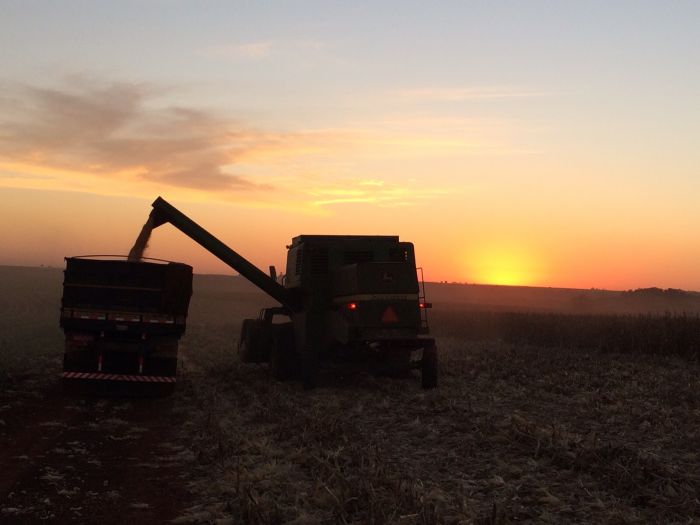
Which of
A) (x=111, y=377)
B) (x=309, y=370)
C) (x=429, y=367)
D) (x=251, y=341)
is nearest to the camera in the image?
(x=111, y=377)

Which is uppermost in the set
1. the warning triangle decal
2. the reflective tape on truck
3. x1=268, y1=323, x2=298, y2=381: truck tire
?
the warning triangle decal

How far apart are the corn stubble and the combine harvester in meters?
0.83

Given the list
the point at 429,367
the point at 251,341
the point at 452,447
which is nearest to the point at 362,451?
the point at 452,447

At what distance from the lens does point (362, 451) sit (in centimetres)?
912

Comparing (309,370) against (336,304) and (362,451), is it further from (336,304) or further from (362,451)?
(362,451)

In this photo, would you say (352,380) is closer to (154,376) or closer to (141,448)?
(154,376)

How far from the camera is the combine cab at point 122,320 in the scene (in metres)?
14.9

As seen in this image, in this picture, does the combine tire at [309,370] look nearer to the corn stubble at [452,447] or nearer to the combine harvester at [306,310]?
the combine harvester at [306,310]

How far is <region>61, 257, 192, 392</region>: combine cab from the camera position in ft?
48.8

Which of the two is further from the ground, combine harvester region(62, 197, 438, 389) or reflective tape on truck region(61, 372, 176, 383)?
combine harvester region(62, 197, 438, 389)

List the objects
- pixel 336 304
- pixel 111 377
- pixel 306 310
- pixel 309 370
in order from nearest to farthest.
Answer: pixel 111 377 → pixel 309 370 → pixel 336 304 → pixel 306 310

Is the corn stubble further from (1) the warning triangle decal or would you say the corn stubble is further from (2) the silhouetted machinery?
(1) the warning triangle decal

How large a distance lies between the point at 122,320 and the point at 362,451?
809 cm

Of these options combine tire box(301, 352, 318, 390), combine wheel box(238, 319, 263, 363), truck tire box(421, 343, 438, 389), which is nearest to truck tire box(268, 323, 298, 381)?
combine wheel box(238, 319, 263, 363)
